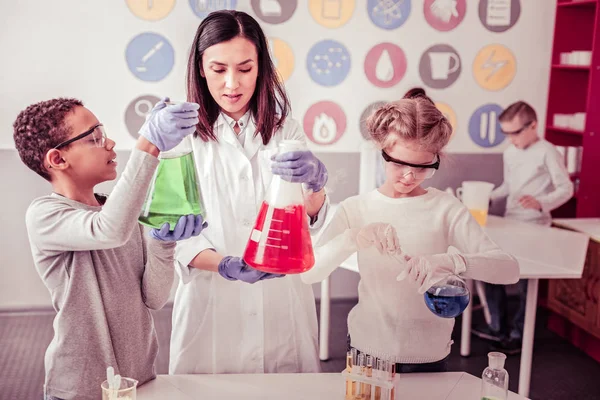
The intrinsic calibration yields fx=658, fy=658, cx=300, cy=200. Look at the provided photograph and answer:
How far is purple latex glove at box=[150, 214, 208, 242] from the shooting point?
1342 mm

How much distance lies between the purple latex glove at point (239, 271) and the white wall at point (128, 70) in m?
2.34

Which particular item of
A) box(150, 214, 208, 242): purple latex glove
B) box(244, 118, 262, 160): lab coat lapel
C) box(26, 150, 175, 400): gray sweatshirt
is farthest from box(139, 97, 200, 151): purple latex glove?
box(244, 118, 262, 160): lab coat lapel

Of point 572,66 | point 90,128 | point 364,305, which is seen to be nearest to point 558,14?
point 572,66

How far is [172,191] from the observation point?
4.41 ft

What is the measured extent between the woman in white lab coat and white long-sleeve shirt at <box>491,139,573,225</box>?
7.42 ft

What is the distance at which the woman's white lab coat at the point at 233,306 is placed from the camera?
69.7 inches

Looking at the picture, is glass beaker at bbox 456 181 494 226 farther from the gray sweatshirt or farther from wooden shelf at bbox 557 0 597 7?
the gray sweatshirt

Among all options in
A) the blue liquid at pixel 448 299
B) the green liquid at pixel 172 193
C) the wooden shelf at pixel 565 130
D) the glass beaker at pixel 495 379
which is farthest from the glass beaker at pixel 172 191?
the wooden shelf at pixel 565 130

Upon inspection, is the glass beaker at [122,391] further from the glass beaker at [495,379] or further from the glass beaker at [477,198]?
the glass beaker at [477,198]

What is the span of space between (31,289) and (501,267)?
10.00 ft

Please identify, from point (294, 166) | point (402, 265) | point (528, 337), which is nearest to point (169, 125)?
point (294, 166)

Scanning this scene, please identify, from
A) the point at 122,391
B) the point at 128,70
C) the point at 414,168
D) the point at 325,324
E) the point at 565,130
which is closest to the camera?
the point at 122,391

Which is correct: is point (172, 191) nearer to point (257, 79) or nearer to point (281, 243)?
point (281, 243)

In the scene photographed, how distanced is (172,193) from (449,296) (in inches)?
25.4
